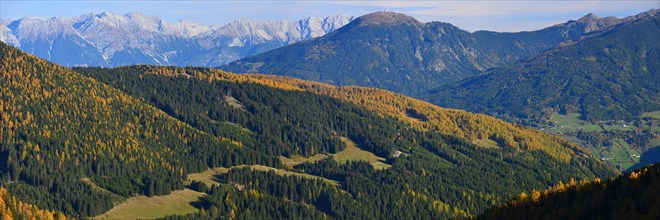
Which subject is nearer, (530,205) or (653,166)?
(653,166)

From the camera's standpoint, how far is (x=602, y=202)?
499 ft

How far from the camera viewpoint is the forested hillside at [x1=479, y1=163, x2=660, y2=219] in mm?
141000

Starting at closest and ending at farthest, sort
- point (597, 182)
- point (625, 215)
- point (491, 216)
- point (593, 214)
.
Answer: point (625, 215) → point (593, 214) → point (597, 182) → point (491, 216)

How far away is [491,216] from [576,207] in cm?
2866

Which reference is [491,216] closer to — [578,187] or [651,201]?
[578,187]

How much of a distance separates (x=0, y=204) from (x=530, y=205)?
124923 mm

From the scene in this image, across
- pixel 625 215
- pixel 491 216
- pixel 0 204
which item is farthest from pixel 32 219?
pixel 625 215

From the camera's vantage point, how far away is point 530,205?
17375 centimetres

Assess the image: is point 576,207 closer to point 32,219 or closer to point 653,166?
point 653,166

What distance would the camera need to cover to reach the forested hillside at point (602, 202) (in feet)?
463

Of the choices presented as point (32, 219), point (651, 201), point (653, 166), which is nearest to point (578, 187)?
point (653, 166)

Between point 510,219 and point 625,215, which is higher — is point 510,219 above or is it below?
below

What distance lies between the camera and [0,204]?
636 feet

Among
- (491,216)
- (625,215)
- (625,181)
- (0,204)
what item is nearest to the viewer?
(625,215)
